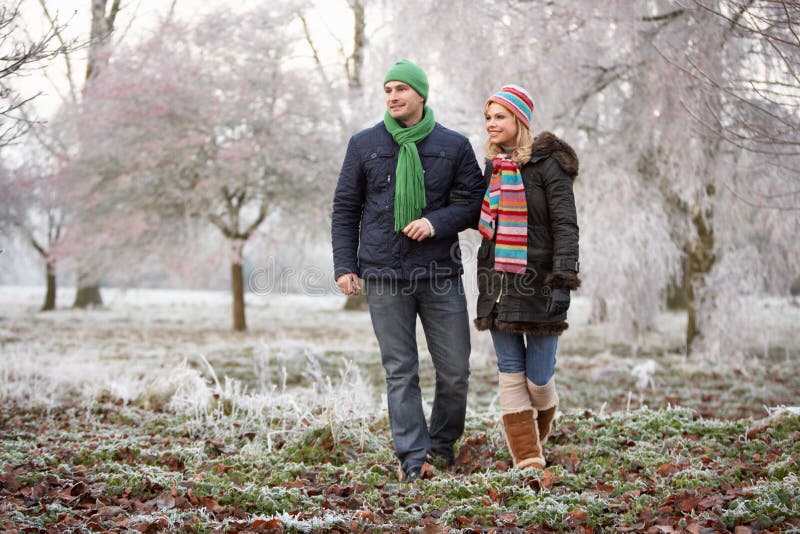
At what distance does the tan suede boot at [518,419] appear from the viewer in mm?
3189

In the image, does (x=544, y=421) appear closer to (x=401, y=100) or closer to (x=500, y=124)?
(x=500, y=124)

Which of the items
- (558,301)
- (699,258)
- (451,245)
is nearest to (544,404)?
(558,301)

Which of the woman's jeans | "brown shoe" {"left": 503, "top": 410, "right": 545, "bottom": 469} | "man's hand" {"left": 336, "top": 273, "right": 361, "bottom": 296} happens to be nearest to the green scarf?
"man's hand" {"left": 336, "top": 273, "right": 361, "bottom": 296}

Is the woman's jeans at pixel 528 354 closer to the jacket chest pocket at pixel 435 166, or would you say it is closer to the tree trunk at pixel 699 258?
the jacket chest pocket at pixel 435 166

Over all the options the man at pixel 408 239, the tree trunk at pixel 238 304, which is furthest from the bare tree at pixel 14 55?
the tree trunk at pixel 238 304

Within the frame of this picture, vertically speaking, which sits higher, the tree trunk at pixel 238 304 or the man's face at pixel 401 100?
the man's face at pixel 401 100

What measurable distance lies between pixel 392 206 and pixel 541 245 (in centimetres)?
70

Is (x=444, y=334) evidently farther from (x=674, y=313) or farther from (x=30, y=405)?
(x=674, y=313)

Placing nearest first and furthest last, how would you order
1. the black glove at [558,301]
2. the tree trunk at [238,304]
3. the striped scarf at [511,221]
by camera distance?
1. the black glove at [558,301]
2. the striped scarf at [511,221]
3. the tree trunk at [238,304]

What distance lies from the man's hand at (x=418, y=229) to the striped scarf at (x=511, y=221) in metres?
0.33

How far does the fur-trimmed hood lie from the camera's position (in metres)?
3.11

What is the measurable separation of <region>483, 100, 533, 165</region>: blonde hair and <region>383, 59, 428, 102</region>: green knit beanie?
Result: 0.32m

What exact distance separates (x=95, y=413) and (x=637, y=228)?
6185 millimetres

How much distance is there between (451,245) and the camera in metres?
3.33
